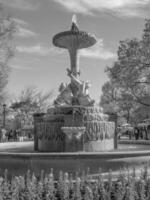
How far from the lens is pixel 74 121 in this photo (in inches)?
483

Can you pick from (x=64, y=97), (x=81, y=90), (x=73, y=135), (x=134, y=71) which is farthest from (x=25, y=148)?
(x=134, y=71)

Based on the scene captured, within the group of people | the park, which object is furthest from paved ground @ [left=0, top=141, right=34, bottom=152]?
the group of people

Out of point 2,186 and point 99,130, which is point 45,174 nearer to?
point 2,186

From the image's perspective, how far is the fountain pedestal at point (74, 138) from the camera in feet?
39.2

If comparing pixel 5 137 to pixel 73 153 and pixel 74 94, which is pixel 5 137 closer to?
pixel 74 94

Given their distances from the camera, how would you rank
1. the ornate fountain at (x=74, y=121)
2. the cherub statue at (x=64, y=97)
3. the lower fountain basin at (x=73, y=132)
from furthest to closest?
1. the cherub statue at (x=64, y=97)
2. the ornate fountain at (x=74, y=121)
3. the lower fountain basin at (x=73, y=132)

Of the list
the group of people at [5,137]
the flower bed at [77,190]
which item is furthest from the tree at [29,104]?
the flower bed at [77,190]

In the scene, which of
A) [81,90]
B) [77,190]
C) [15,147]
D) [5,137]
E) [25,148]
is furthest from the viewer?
[5,137]

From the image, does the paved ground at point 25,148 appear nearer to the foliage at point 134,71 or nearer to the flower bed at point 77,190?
the flower bed at point 77,190

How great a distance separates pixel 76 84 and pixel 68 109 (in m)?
1.54

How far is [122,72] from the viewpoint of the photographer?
28.6 meters

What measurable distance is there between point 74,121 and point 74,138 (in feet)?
1.93

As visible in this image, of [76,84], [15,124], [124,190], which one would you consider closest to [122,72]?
[76,84]

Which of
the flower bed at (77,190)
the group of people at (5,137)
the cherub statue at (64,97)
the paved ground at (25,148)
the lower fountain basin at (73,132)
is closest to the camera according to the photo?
the flower bed at (77,190)
